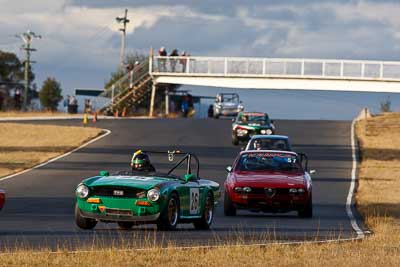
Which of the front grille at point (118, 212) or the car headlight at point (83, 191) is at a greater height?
the car headlight at point (83, 191)

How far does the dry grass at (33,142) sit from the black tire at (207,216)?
1708 centimetres

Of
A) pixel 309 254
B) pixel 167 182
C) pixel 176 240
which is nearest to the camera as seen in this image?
pixel 309 254

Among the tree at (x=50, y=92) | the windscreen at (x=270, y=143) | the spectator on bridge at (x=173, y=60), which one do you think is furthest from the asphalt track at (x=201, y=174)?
the tree at (x=50, y=92)

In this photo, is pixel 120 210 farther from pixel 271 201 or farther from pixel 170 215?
pixel 271 201

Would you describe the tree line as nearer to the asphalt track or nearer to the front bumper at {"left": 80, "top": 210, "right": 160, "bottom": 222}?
the asphalt track

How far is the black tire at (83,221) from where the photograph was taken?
18938 millimetres

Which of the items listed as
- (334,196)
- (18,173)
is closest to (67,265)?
(334,196)

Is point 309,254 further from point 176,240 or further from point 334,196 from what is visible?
point 334,196

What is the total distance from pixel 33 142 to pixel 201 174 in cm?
1701

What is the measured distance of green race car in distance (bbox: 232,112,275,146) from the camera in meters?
51.1

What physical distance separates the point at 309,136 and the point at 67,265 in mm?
44361

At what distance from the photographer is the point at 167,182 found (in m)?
19.0

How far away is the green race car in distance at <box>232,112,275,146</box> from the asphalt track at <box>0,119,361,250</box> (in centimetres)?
59

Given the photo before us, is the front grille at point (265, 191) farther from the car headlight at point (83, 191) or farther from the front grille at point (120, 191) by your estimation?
the car headlight at point (83, 191)
